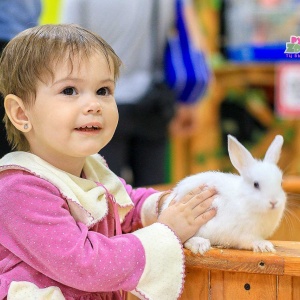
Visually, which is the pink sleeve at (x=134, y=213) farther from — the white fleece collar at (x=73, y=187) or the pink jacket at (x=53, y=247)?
the pink jacket at (x=53, y=247)

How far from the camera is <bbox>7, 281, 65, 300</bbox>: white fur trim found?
0.95 m

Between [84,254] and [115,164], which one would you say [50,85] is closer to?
[84,254]

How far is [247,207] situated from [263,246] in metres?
0.06

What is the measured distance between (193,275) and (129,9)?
115cm

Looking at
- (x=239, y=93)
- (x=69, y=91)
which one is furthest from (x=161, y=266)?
(x=239, y=93)

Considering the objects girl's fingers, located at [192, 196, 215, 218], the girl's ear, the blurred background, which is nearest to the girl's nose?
the girl's ear

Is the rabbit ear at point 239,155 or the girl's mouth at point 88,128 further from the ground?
the girl's mouth at point 88,128

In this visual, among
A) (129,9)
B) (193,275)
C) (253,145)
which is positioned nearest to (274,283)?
(193,275)

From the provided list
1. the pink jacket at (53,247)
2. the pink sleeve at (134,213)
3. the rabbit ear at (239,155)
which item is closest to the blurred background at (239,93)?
the pink sleeve at (134,213)

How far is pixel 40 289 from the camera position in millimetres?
971

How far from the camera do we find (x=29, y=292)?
958 mm

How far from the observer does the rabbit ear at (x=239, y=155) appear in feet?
3.51

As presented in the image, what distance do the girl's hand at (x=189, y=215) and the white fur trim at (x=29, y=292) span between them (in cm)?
20

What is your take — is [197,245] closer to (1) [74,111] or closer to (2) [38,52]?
(1) [74,111]
